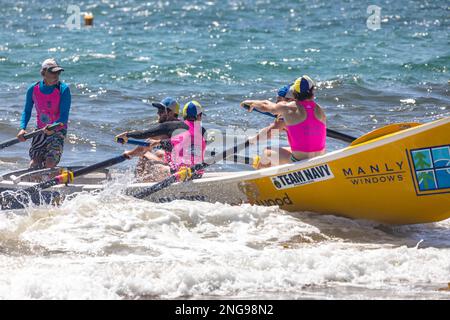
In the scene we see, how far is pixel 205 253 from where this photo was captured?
29.7 ft

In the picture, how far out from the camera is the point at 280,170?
33.8 ft

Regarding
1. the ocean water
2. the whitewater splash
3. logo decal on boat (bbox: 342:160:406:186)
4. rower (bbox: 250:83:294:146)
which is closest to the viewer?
the whitewater splash

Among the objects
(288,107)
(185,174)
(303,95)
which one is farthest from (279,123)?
(185,174)

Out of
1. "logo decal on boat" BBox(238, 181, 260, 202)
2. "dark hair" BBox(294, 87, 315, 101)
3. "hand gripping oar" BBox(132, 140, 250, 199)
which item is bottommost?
"logo decal on boat" BBox(238, 181, 260, 202)

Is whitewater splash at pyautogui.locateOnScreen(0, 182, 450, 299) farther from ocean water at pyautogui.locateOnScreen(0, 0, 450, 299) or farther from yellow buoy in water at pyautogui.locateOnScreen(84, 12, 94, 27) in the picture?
yellow buoy in water at pyautogui.locateOnScreen(84, 12, 94, 27)

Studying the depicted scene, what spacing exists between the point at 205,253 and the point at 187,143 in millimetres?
1991

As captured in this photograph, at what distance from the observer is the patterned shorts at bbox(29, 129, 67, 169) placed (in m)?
11.6

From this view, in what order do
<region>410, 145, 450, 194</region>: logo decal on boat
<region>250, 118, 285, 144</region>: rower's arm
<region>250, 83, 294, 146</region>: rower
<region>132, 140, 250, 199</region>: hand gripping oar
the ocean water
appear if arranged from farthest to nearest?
1. <region>250, 118, 285, 144</region>: rower's arm
2. <region>250, 83, 294, 146</region>: rower
3. <region>132, 140, 250, 199</region>: hand gripping oar
4. <region>410, 145, 450, 194</region>: logo decal on boat
5. the ocean water

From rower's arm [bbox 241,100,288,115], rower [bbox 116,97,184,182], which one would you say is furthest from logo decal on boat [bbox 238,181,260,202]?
rower [bbox 116,97,184,182]

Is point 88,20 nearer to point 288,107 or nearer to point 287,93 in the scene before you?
point 287,93

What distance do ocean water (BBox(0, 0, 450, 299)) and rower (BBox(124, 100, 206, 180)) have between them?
535mm

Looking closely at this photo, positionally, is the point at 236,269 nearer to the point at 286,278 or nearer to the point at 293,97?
the point at 286,278

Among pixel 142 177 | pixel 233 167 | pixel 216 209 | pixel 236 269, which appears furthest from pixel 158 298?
pixel 233 167

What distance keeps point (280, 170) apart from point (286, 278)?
2298 millimetres
